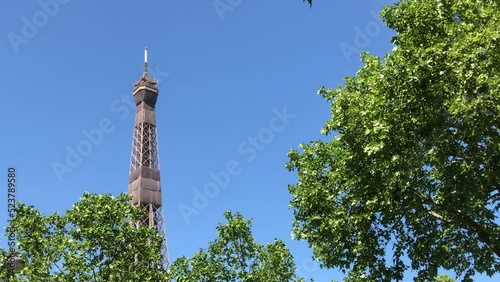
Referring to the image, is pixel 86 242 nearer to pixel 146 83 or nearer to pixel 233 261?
pixel 233 261

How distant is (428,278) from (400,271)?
0.84 metres

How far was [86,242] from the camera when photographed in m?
23.9

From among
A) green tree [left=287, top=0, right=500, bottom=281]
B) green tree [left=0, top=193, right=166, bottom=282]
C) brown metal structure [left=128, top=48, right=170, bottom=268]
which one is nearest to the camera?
green tree [left=287, top=0, right=500, bottom=281]

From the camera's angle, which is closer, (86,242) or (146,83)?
(86,242)

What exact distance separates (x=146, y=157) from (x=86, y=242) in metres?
55.1

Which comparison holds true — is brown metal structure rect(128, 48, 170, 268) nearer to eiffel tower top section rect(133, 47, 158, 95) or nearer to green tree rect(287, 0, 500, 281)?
eiffel tower top section rect(133, 47, 158, 95)

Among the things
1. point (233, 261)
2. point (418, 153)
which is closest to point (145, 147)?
point (233, 261)

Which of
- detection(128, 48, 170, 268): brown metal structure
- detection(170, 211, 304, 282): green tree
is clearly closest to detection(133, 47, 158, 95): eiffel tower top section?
detection(128, 48, 170, 268): brown metal structure

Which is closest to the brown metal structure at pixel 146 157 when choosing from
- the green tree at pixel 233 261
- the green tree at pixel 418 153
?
Answer: the green tree at pixel 233 261

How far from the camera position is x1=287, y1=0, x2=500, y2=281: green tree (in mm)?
14188

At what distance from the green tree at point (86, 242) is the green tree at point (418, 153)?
934 cm

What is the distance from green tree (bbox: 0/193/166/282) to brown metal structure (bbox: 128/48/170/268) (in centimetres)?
4437

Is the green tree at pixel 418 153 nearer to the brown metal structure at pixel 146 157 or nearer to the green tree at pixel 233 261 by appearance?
the green tree at pixel 233 261

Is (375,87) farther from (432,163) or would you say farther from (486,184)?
(486,184)
